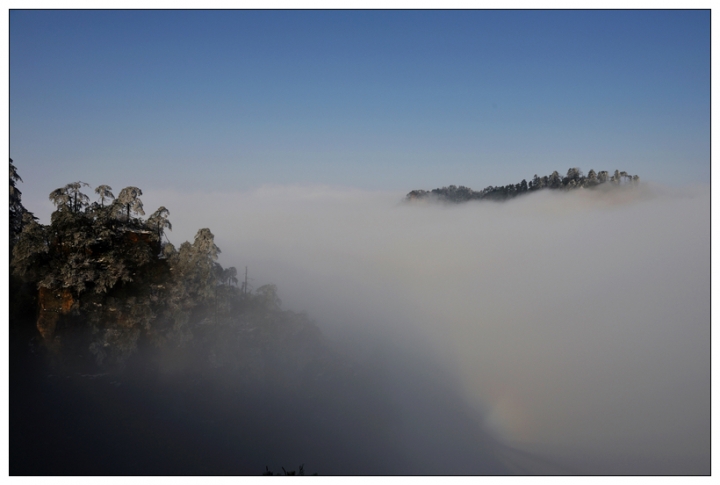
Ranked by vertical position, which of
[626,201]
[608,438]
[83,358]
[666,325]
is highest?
[626,201]

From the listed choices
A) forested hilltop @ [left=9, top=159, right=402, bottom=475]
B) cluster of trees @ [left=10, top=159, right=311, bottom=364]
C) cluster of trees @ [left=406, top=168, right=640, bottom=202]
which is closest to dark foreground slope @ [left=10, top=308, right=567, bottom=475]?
forested hilltop @ [left=9, top=159, right=402, bottom=475]

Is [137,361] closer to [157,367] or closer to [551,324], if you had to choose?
[157,367]

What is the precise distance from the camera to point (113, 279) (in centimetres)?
3725

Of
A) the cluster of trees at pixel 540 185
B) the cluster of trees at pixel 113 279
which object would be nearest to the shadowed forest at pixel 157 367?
the cluster of trees at pixel 113 279

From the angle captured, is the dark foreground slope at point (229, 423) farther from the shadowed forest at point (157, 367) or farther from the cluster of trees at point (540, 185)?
the cluster of trees at point (540, 185)

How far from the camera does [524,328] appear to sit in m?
129

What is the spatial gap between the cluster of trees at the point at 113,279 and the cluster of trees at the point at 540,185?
11880 cm

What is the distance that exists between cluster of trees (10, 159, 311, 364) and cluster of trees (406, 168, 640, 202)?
390 ft

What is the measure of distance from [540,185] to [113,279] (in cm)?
13546

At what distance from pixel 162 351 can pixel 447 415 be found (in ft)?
130

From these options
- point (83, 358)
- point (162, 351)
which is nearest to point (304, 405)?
point (162, 351)

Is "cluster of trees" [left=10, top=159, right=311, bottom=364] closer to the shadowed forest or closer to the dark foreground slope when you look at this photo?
the shadowed forest

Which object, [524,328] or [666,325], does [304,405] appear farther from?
[666,325]

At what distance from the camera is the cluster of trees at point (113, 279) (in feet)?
120
